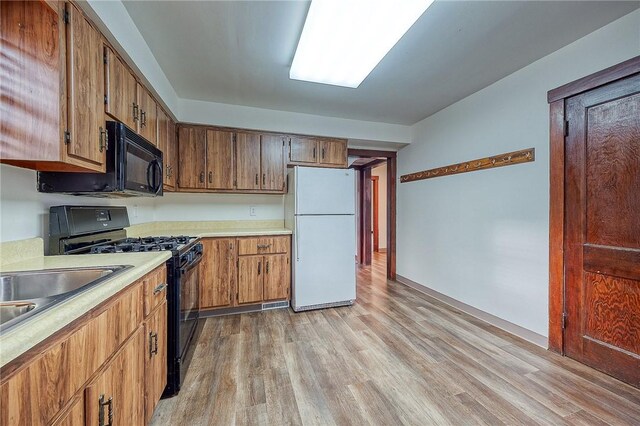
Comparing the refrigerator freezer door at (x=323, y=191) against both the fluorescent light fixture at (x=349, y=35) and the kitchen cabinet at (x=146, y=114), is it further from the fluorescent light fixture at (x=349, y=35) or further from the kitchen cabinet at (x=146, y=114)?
the kitchen cabinet at (x=146, y=114)

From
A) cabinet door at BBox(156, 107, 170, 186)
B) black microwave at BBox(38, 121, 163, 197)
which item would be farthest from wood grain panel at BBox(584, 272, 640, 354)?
cabinet door at BBox(156, 107, 170, 186)

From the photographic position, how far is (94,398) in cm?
89

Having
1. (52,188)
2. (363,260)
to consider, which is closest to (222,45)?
(52,188)

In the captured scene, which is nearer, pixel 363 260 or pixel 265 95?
pixel 265 95

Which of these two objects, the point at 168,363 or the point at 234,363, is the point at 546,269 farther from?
the point at 168,363

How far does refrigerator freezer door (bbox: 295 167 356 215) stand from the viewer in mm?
3033

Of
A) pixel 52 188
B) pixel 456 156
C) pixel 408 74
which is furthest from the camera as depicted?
pixel 456 156

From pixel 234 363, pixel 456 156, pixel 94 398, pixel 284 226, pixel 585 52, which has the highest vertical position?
pixel 585 52

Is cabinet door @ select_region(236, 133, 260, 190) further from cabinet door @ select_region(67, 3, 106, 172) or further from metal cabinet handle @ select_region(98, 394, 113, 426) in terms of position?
metal cabinet handle @ select_region(98, 394, 113, 426)

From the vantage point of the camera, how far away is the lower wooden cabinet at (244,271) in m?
2.82

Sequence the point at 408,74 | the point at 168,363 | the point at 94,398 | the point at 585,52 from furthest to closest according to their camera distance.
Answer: the point at 408,74
the point at 585,52
the point at 168,363
the point at 94,398

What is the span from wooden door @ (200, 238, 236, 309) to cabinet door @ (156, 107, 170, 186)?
766 mm

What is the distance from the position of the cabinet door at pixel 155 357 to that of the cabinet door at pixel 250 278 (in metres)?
1.31

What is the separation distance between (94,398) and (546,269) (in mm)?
2938
